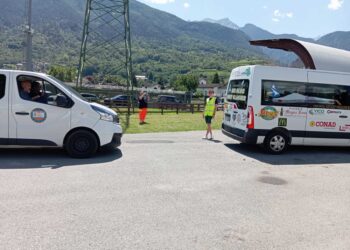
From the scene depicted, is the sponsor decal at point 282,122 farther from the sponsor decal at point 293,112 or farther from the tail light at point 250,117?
the tail light at point 250,117

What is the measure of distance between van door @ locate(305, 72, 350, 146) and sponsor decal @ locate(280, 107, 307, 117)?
0.76ft

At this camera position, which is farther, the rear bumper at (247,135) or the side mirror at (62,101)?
the rear bumper at (247,135)

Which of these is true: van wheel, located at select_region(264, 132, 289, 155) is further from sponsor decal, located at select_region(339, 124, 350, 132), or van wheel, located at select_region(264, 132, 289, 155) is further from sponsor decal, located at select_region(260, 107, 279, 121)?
sponsor decal, located at select_region(339, 124, 350, 132)

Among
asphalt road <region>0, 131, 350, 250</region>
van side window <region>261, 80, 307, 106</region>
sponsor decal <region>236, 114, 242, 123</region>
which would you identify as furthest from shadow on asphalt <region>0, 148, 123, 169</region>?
van side window <region>261, 80, 307, 106</region>

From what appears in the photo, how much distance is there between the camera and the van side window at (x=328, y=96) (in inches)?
379

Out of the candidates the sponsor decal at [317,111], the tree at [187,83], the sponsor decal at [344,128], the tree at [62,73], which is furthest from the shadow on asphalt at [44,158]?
the tree at [187,83]

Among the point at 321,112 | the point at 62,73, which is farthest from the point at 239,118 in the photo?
the point at 62,73

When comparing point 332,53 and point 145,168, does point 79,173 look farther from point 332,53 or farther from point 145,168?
point 332,53

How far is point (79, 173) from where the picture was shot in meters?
6.64

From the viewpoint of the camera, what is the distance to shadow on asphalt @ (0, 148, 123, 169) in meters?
7.16

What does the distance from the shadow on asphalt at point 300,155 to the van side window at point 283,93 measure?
142 cm

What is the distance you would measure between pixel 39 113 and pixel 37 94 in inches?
17.9

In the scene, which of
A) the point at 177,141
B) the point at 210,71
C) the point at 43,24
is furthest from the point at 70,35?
the point at 177,141

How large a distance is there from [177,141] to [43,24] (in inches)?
6890
